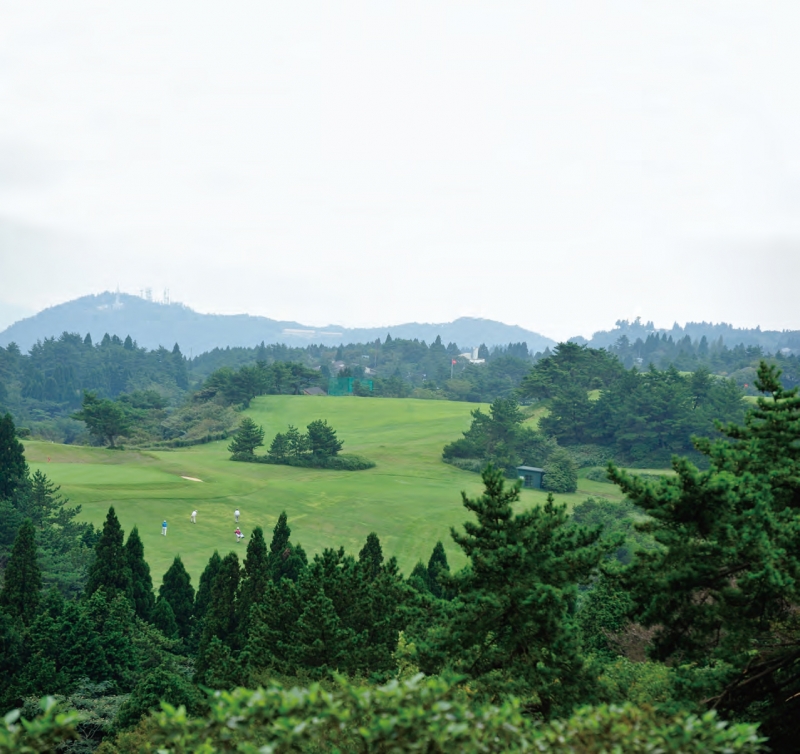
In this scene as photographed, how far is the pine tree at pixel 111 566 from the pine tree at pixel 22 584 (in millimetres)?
1953

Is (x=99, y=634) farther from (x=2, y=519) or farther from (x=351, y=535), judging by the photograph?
(x=351, y=535)

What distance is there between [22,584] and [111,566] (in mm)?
2758

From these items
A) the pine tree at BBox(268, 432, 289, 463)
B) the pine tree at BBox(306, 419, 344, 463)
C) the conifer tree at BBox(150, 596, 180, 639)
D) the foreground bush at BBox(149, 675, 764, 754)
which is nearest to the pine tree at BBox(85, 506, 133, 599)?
the conifer tree at BBox(150, 596, 180, 639)

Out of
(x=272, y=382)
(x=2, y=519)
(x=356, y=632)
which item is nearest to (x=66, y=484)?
(x=2, y=519)

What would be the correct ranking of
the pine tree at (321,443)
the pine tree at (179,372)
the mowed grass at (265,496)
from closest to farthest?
the mowed grass at (265,496), the pine tree at (321,443), the pine tree at (179,372)

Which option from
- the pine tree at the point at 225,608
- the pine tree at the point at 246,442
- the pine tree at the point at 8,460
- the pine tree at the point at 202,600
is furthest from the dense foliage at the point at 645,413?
the pine tree at the point at 225,608

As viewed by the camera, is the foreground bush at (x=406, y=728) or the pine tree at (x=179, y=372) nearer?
the foreground bush at (x=406, y=728)

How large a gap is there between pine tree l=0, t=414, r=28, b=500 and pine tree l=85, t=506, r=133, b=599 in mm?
11788

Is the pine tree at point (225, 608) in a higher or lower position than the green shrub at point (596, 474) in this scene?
lower

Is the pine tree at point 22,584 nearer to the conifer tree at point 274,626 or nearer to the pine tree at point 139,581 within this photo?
the pine tree at point 139,581

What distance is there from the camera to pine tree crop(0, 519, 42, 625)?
1988cm

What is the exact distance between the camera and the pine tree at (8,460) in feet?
104

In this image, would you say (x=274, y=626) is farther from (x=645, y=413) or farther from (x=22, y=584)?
(x=645, y=413)

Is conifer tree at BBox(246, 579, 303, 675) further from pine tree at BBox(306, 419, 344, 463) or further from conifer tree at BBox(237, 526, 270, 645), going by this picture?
pine tree at BBox(306, 419, 344, 463)
